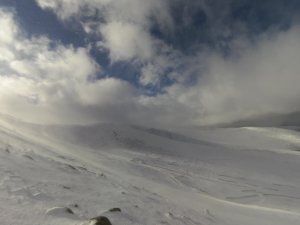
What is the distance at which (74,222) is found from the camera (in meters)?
7.58

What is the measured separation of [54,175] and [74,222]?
7.21 m

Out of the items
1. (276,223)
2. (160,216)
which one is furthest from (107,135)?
(160,216)

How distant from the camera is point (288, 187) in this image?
44.1m

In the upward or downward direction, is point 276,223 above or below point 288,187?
below

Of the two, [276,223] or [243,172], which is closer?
[276,223]

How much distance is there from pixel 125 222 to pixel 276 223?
13.6m

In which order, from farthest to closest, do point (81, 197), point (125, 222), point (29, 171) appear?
1. point (29, 171)
2. point (81, 197)
3. point (125, 222)

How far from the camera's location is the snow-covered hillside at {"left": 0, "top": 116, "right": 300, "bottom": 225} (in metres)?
9.69

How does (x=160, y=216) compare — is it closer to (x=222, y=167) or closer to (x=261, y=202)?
(x=261, y=202)

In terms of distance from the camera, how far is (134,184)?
26.1 metres

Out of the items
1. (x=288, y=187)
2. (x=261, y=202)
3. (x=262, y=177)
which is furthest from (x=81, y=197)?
(x=262, y=177)

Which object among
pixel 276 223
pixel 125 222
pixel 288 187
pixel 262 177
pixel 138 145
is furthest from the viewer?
pixel 138 145

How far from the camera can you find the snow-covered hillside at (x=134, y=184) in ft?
31.8

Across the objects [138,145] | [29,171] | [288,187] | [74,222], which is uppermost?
[138,145]
